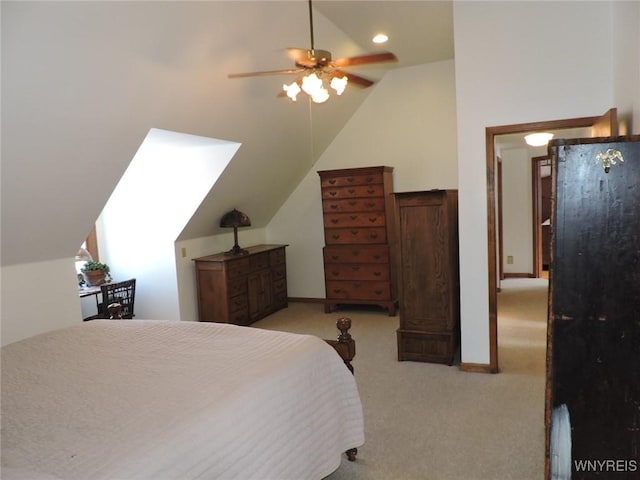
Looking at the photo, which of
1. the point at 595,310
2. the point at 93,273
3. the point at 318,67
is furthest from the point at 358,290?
the point at 595,310

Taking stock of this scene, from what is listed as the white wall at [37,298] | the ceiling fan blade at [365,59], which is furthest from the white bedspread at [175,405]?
the ceiling fan blade at [365,59]

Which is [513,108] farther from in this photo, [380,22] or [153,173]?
[153,173]

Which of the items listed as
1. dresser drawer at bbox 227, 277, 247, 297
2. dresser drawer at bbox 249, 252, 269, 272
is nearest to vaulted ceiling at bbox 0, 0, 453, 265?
dresser drawer at bbox 227, 277, 247, 297

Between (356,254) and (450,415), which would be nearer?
(450,415)

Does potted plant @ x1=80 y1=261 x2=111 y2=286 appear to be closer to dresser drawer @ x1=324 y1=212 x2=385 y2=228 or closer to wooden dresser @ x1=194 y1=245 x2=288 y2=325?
wooden dresser @ x1=194 y1=245 x2=288 y2=325

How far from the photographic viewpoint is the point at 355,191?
18.7ft

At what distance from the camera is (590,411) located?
175 cm

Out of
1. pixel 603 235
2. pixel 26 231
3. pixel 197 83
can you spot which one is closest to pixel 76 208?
pixel 26 231

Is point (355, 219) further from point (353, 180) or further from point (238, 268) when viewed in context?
point (238, 268)

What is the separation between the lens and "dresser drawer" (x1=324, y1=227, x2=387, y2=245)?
5.67m

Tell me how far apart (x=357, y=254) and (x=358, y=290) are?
0.46 m

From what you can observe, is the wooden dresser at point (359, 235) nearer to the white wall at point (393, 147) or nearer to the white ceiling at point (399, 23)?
the white wall at point (393, 147)

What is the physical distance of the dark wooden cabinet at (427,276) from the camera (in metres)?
3.95

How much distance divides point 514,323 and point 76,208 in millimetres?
4556
